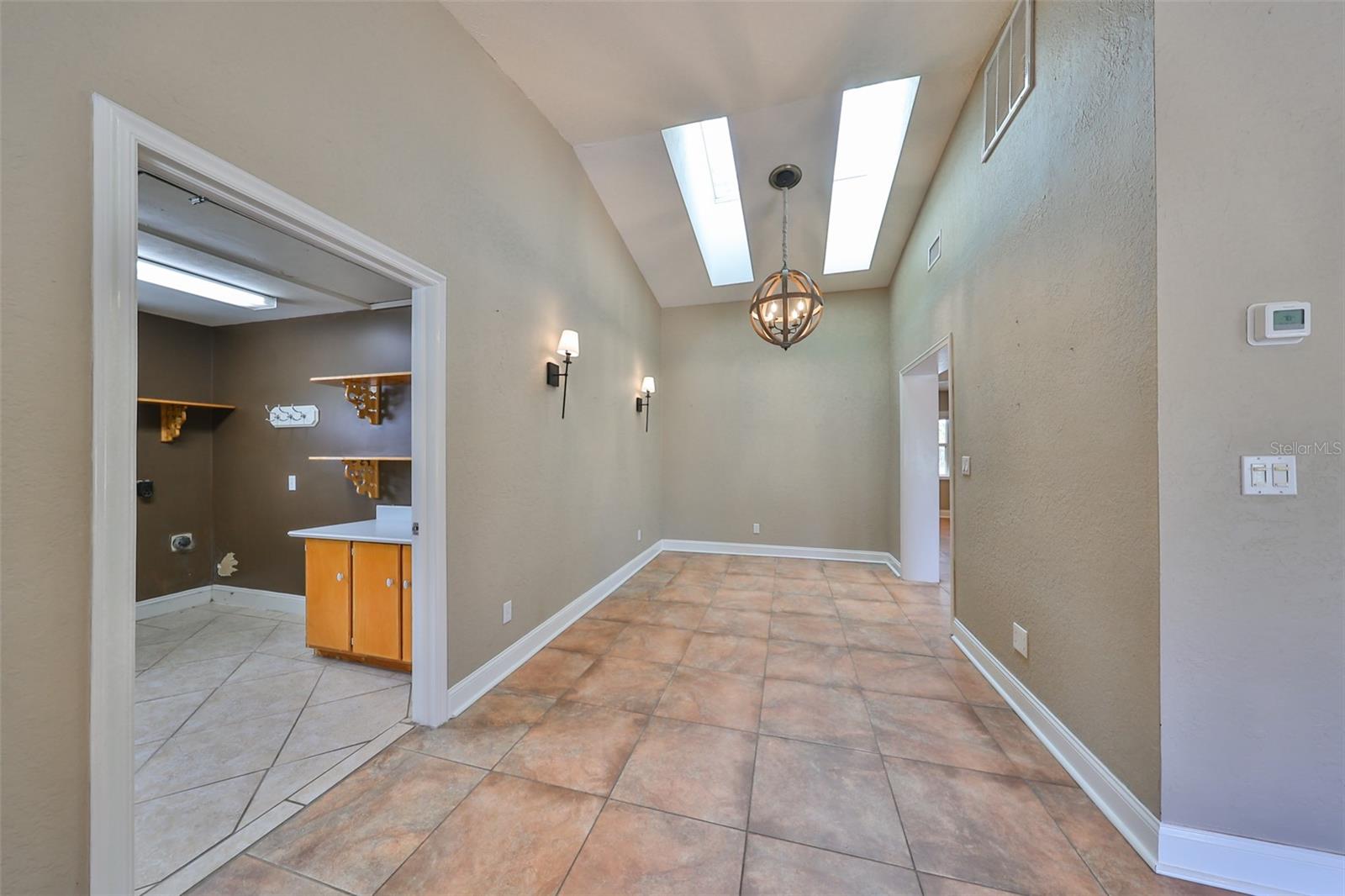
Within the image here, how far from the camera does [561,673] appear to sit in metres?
2.49

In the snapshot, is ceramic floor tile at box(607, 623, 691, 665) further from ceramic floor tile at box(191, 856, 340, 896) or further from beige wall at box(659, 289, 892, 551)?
beige wall at box(659, 289, 892, 551)

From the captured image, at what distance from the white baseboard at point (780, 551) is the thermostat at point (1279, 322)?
3661 mm

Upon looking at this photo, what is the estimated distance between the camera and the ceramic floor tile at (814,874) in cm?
126

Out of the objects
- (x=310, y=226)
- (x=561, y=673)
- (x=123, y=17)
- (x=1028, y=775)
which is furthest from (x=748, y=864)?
(x=123, y=17)

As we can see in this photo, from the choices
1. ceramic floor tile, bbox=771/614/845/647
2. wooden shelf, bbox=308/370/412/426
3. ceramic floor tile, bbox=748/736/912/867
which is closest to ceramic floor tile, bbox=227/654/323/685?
wooden shelf, bbox=308/370/412/426

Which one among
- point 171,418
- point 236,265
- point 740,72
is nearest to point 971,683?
point 740,72

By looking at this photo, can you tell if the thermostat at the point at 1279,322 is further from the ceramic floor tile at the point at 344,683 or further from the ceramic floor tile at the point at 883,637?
the ceramic floor tile at the point at 344,683

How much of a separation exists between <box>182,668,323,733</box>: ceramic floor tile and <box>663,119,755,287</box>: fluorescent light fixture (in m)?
4.15

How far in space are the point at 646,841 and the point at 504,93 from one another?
3.63m

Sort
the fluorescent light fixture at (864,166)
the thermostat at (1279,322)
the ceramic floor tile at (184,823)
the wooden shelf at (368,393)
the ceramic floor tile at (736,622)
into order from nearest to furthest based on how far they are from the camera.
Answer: the thermostat at (1279,322), the ceramic floor tile at (184,823), the fluorescent light fixture at (864,166), the ceramic floor tile at (736,622), the wooden shelf at (368,393)

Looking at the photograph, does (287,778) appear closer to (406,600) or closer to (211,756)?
(211,756)

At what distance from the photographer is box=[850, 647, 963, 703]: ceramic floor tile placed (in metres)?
2.31

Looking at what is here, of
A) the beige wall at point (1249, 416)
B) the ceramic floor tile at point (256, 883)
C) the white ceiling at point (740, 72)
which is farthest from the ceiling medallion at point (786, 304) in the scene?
the ceramic floor tile at point (256, 883)

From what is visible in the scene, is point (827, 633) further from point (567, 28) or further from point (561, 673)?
point (567, 28)
